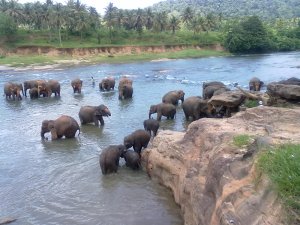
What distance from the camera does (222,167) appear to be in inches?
291

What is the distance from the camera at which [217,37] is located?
3450 inches

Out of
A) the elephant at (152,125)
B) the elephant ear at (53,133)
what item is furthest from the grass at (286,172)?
the elephant ear at (53,133)

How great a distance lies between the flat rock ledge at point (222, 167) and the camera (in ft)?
20.0

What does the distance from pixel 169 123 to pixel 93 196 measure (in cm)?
875

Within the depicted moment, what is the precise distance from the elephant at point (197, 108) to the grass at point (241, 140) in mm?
9642

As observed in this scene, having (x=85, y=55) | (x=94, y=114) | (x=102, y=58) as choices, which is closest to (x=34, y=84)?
(x=94, y=114)

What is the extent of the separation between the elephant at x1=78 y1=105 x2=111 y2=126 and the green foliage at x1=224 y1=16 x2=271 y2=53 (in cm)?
5955

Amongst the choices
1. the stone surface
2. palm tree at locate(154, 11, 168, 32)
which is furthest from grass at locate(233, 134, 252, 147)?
palm tree at locate(154, 11, 168, 32)

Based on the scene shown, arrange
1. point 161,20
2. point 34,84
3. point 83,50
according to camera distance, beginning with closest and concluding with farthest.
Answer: point 34,84
point 83,50
point 161,20

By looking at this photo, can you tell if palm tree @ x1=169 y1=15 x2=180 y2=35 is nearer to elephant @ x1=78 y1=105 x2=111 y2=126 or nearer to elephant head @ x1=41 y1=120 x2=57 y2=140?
elephant @ x1=78 y1=105 x2=111 y2=126

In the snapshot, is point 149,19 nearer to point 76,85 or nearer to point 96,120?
point 76,85

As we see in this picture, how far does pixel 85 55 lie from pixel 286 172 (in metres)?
67.6

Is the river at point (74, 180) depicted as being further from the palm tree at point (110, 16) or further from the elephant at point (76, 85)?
the palm tree at point (110, 16)

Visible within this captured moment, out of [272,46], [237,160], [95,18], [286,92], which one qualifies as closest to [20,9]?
[95,18]
